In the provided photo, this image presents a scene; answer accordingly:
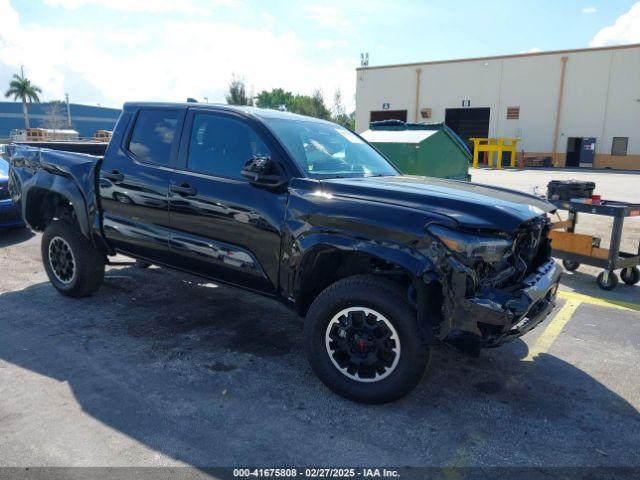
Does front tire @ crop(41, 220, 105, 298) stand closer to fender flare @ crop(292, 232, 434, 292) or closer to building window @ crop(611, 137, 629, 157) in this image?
fender flare @ crop(292, 232, 434, 292)

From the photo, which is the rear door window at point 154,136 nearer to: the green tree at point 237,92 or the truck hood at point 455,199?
the truck hood at point 455,199

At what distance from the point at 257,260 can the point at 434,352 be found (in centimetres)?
164

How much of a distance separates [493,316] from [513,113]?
36789 mm

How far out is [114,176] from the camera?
4.48 metres

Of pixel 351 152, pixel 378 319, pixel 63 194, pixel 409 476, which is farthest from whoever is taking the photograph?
pixel 63 194

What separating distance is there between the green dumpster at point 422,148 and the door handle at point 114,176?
5369mm

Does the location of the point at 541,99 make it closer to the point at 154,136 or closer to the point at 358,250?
the point at 154,136

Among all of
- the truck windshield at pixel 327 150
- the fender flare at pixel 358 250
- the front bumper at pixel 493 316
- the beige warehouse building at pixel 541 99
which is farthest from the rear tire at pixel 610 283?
the beige warehouse building at pixel 541 99

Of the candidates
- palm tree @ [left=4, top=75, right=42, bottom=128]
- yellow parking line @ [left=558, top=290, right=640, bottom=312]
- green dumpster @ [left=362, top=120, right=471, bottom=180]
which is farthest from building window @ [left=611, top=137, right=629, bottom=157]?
palm tree @ [left=4, top=75, right=42, bottom=128]

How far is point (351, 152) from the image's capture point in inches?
173

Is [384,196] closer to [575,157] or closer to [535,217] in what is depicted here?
[535,217]

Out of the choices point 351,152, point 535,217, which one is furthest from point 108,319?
point 535,217

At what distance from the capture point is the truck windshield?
3771mm

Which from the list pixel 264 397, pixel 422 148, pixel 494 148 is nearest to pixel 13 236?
pixel 264 397
